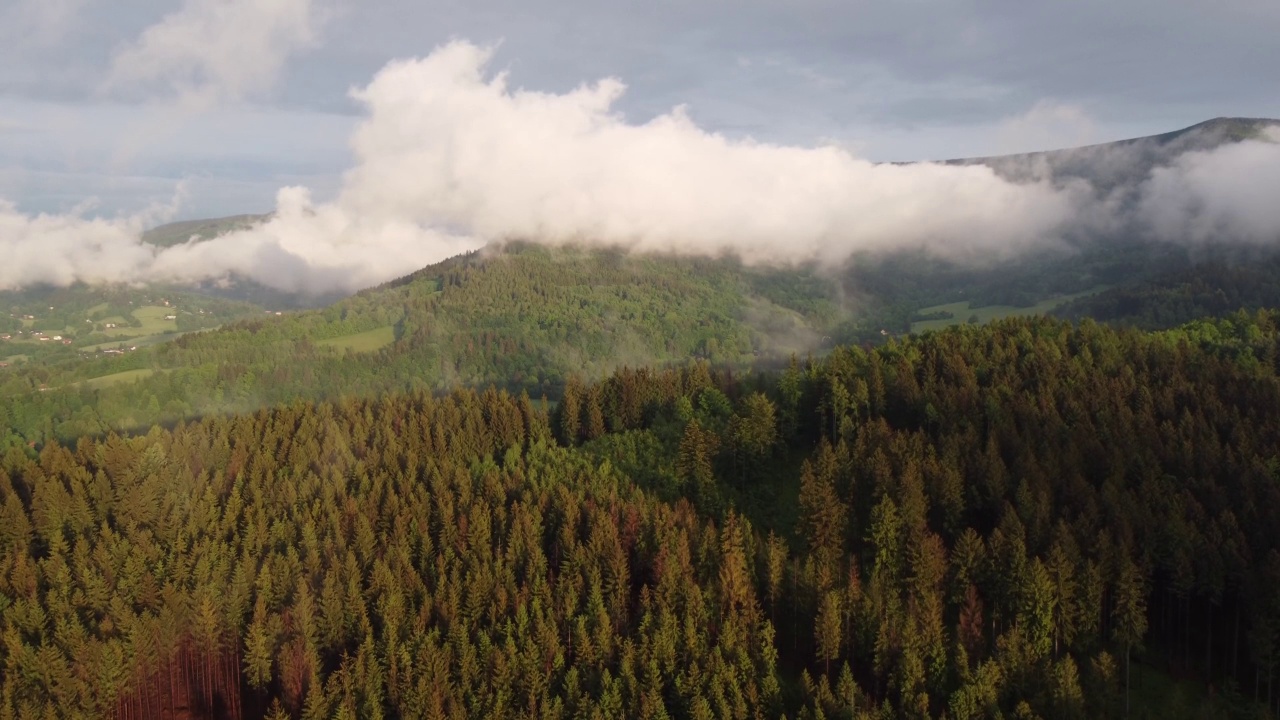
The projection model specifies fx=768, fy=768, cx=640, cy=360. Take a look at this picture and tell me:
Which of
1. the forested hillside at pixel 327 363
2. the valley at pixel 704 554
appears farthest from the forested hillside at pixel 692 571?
the forested hillside at pixel 327 363

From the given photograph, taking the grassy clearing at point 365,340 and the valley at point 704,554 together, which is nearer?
the valley at point 704,554

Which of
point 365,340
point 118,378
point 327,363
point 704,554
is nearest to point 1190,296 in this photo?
point 704,554

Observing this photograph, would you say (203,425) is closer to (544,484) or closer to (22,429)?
(544,484)

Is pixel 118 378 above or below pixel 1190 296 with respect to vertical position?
above

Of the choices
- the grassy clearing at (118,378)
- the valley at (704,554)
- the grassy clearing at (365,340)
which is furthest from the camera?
the grassy clearing at (365,340)

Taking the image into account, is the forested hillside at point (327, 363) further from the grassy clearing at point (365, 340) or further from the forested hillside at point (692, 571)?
the forested hillside at point (692, 571)

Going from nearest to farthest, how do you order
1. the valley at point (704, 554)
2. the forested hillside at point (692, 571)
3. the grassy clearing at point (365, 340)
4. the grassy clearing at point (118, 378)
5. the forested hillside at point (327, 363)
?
the forested hillside at point (692, 571)
the valley at point (704, 554)
the forested hillside at point (327, 363)
the grassy clearing at point (118, 378)
the grassy clearing at point (365, 340)

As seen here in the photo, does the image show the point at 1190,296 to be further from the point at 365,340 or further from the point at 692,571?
the point at 365,340
